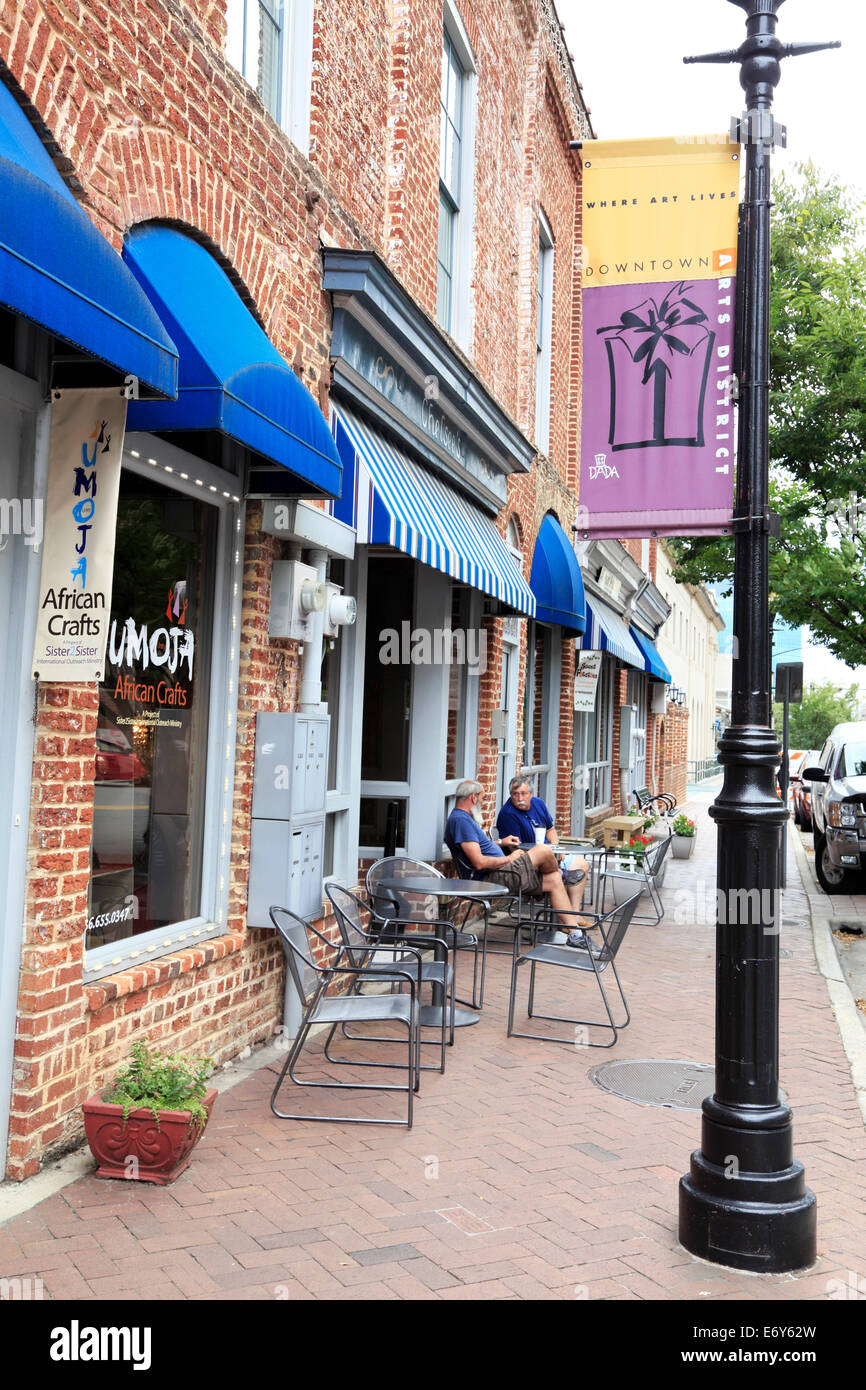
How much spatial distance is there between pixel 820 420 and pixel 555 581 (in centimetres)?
629

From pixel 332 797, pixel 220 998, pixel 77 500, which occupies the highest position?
pixel 77 500

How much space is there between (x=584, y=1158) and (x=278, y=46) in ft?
19.5

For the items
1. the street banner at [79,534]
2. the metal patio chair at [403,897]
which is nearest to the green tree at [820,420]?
the metal patio chair at [403,897]

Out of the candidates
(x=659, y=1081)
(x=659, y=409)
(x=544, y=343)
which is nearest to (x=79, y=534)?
(x=659, y=409)

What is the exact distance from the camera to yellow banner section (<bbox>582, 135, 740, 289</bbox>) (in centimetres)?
454

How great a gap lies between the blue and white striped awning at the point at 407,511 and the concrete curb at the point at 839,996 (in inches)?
153

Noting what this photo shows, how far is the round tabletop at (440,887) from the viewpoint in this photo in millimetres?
7203

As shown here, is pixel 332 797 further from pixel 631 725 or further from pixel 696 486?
pixel 631 725

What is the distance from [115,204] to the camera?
4.47 metres

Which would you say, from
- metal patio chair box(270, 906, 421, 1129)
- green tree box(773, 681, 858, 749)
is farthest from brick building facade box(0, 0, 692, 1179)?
green tree box(773, 681, 858, 749)

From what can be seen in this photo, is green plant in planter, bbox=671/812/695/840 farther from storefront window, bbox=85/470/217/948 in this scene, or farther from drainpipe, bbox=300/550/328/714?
storefront window, bbox=85/470/217/948

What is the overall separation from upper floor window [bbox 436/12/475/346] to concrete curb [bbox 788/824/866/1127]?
620 cm

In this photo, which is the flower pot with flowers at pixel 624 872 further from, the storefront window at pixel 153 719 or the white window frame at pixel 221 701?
the storefront window at pixel 153 719
